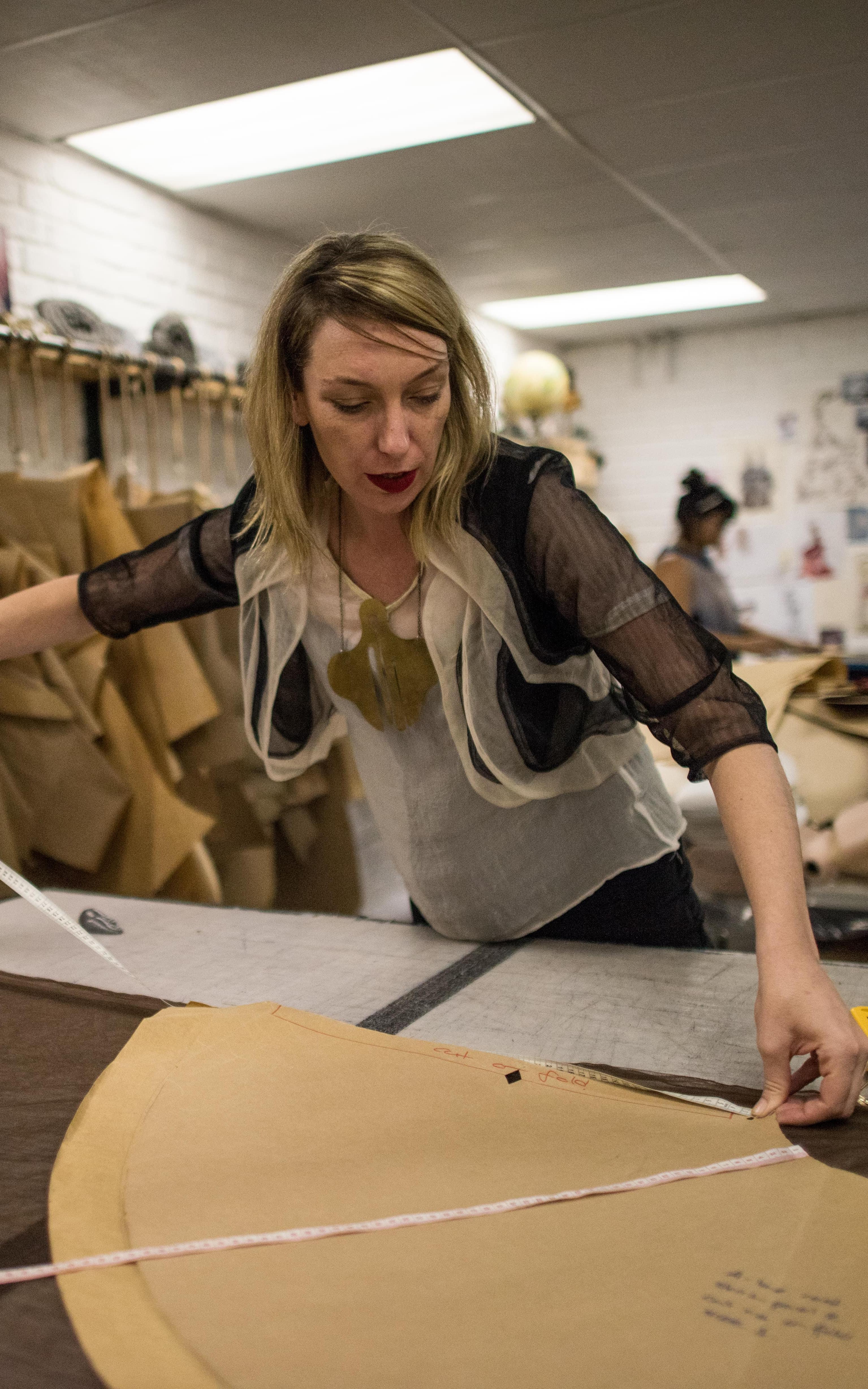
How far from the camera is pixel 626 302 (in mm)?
4777

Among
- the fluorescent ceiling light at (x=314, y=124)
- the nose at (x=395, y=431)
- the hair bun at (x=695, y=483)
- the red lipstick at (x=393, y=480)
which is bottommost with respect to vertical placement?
the red lipstick at (x=393, y=480)

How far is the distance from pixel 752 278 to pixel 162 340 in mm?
2815

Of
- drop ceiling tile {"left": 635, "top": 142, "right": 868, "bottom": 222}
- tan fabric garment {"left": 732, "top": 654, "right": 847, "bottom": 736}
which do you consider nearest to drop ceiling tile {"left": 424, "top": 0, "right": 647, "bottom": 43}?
drop ceiling tile {"left": 635, "top": 142, "right": 868, "bottom": 222}

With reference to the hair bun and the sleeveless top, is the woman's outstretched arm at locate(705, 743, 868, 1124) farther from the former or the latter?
the hair bun

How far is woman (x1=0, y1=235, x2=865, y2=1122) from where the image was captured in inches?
35.2

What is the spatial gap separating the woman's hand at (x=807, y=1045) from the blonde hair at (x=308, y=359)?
500 mm

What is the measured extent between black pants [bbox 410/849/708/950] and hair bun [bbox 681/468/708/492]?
8.93ft

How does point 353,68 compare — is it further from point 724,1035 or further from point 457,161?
point 724,1035

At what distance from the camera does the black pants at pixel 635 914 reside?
3.81 ft

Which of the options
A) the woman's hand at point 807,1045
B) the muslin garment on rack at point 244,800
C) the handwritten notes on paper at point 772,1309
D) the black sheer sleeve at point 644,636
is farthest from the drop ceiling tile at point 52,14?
the handwritten notes on paper at point 772,1309

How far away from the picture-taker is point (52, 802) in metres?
2.03

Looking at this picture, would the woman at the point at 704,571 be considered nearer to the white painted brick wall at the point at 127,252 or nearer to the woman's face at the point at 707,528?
the woman's face at the point at 707,528

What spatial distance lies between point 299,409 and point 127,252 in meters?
2.15

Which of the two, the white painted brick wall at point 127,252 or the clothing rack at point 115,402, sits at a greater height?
the white painted brick wall at point 127,252
